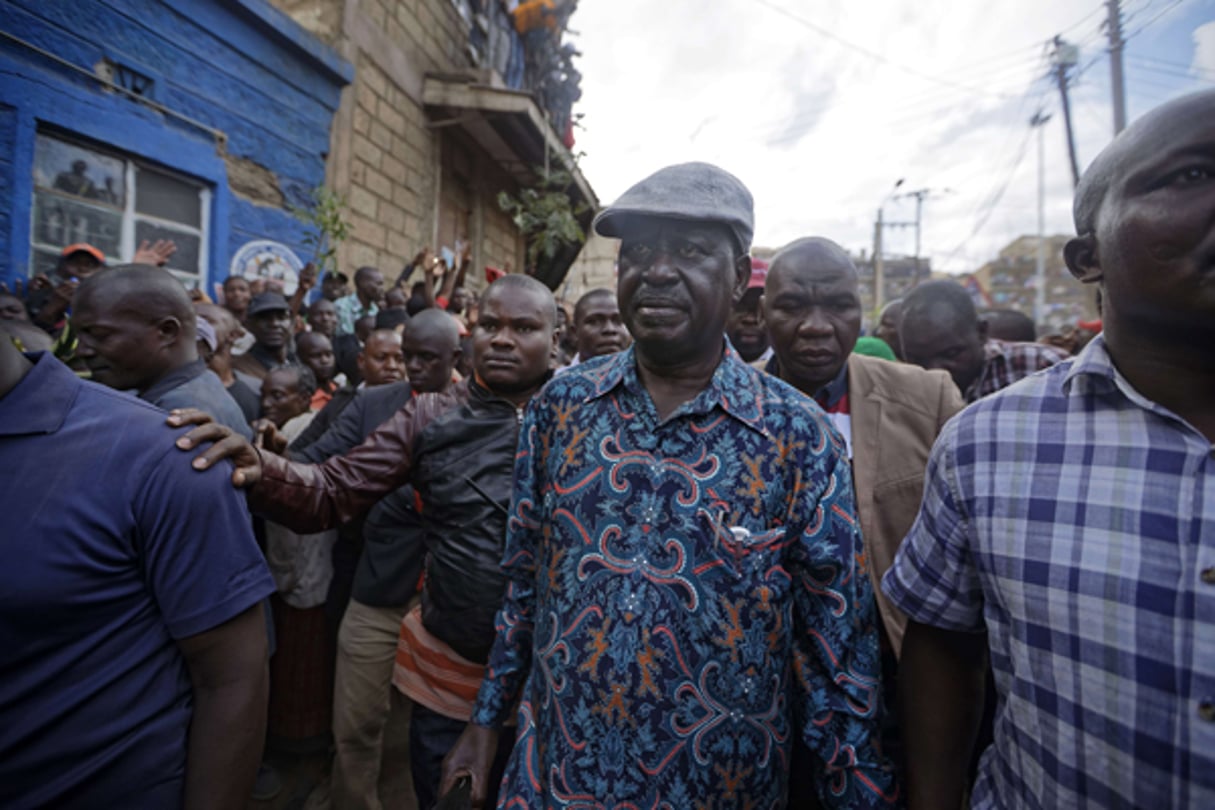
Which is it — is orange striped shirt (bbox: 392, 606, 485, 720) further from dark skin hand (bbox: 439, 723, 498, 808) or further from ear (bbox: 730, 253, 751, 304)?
ear (bbox: 730, 253, 751, 304)

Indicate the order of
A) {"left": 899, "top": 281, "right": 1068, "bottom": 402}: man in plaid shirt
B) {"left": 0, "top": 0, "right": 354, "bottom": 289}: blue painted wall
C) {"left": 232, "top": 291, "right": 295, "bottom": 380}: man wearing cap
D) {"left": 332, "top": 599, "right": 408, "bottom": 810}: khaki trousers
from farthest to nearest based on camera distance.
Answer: {"left": 232, "top": 291, "right": 295, "bottom": 380}: man wearing cap
{"left": 0, "top": 0, "right": 354, "bottom": 289}: blue painted wall
{"left": 899, "top": 281, "right": 1068, "bottom": 402}: man in plaid shirt
{"left": 332, "top": 599, "right": 408, "bottom": 810}: khaki trousers

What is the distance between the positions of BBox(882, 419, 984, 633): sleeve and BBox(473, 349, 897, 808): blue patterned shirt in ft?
0.37

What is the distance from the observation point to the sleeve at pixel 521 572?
1.53 meters

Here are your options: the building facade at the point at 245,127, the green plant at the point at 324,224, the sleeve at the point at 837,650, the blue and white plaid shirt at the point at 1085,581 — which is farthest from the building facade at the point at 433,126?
the blue and white plaid shirt at the point at 1085,581

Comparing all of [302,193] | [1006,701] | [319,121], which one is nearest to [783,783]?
[1006,701]

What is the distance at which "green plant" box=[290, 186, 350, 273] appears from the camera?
239 inches

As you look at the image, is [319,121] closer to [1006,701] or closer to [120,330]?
[120,330]

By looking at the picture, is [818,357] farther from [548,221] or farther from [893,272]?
[893,272]

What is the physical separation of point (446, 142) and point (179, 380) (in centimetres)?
890

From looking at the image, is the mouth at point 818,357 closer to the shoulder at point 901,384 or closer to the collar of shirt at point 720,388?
the shoulder at point 901,384

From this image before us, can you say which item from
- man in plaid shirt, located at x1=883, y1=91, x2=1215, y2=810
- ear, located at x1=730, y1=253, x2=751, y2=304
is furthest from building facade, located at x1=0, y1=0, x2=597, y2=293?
man in plaid shirt, located at x1=883, y1=91, x2=1215, y2=810

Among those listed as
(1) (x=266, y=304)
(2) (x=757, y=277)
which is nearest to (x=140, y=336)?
(1) (x=266, y=304)

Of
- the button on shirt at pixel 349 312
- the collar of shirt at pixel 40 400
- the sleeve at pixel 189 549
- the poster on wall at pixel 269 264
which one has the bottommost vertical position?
the sleeve at pixel 189 549

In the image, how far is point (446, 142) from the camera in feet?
31.8
